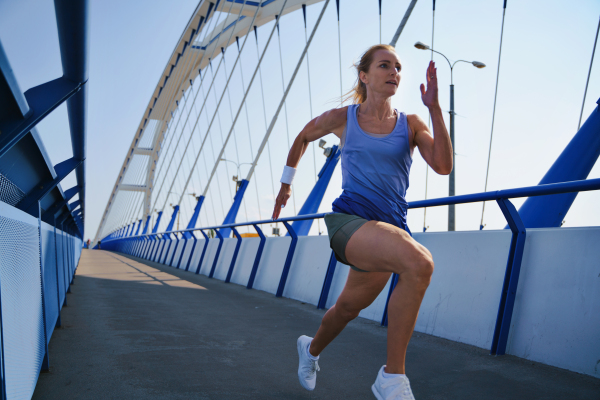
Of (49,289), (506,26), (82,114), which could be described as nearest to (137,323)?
(49,289)

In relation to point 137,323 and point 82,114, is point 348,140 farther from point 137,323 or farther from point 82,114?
point 137,323

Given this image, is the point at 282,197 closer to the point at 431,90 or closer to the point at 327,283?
the point at 431,90

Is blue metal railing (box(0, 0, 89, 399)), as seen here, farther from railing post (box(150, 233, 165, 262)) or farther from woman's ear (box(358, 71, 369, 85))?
railing post (box(150, 233, 165, 262))

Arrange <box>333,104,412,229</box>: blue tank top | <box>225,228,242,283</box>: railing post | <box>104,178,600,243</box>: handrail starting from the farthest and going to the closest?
<box>225,228,242,283</box>: railing post < <box>104,178,600,243</box>: handrail < <box>333,104,412,229</box>: blue tank top

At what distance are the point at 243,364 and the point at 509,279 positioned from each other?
1867 mm

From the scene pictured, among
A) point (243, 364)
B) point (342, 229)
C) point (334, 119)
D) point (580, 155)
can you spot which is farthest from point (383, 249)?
point (580, 155)

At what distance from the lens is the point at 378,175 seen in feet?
7.95

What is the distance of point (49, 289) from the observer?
11.4ft

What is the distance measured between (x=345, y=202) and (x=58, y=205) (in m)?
4.07

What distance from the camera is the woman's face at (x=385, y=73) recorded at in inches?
101

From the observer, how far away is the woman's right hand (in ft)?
9.70

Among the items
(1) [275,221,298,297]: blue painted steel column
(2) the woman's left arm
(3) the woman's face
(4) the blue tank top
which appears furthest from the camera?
(1) [275,221,298,297]: blue painted steel column

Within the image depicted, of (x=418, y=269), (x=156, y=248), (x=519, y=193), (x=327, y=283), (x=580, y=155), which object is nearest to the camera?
(x=418, y=269)

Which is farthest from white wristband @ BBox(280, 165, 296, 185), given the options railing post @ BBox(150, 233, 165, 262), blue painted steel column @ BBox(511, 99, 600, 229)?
railing post @ BBox(150, 233, 165, 262)
